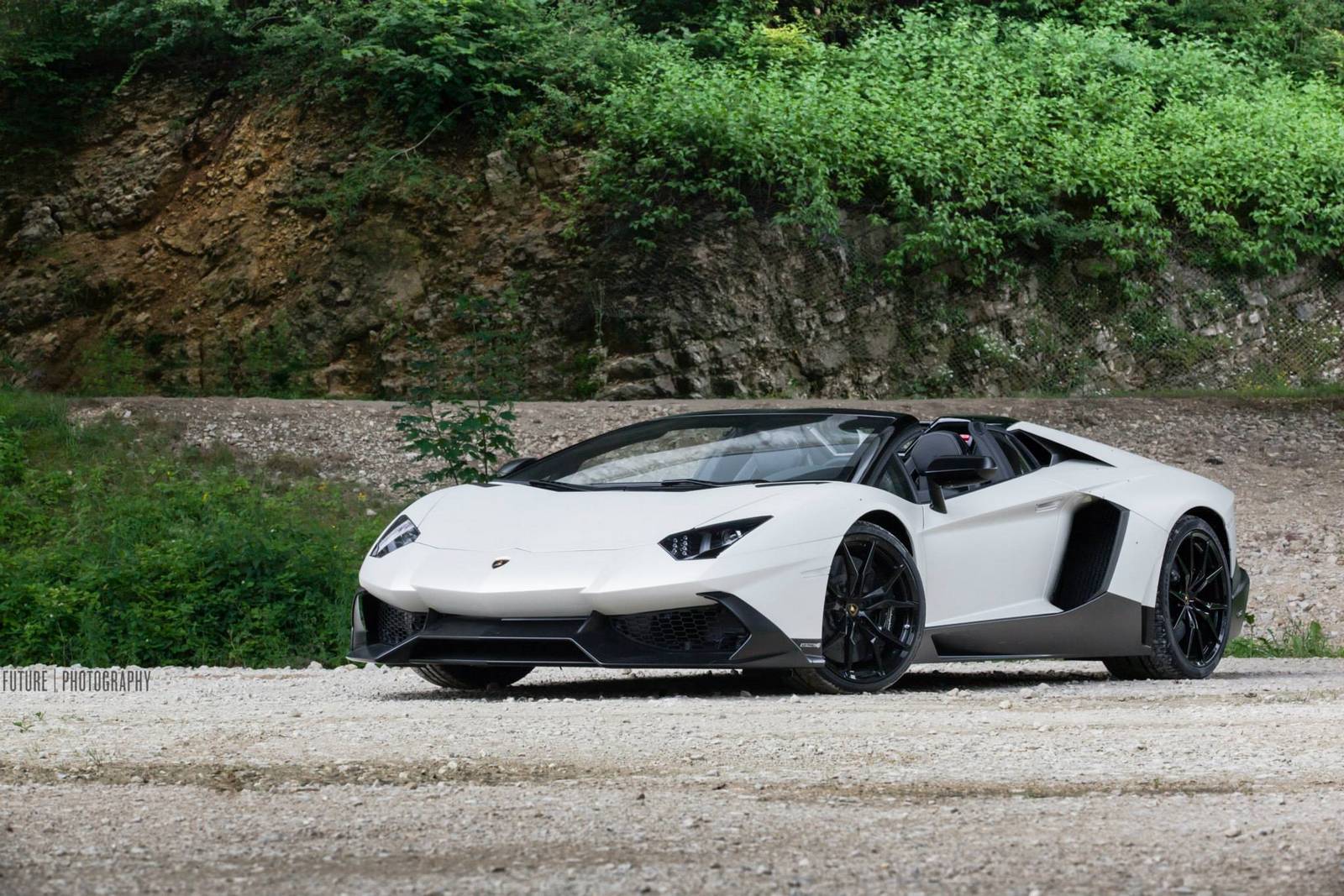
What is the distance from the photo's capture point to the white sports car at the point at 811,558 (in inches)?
255

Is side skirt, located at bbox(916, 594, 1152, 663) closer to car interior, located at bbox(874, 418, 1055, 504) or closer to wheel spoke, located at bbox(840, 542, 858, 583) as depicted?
wheel spoke, located at bbox(840, 542, 858, 583)

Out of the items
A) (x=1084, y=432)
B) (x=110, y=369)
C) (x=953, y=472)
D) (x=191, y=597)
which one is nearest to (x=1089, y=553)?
(x=953, y=472)

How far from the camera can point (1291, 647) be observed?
33.6 ft

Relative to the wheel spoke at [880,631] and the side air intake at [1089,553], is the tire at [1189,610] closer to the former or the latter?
the side air intake at [1089,553]

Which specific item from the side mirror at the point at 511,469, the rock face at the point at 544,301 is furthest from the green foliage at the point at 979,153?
the side mirror at the point at 511,469

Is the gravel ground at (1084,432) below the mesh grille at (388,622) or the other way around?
below

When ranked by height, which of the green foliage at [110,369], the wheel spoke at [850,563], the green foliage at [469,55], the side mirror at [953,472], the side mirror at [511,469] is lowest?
the green foliage at [110,369]

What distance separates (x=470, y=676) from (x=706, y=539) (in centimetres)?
167

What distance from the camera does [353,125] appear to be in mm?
25641

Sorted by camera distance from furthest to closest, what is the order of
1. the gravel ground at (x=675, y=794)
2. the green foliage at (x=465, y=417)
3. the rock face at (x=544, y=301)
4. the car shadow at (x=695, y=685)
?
the rock face at (x=544, y=301)
the green foliage at (x=465, y=417)
the car shadow at (x=695, y=685)
the gravel ground at (x=675, y=794)

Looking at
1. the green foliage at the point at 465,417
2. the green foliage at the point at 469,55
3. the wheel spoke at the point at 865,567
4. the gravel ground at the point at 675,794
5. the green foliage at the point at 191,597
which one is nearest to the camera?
the gravel ground at the point at 675,794

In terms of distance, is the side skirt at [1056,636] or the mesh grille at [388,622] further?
the side skirt at [1056,636]

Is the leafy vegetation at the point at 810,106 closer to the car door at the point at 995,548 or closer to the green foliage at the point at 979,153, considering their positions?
the green foliage at the point at 979,153

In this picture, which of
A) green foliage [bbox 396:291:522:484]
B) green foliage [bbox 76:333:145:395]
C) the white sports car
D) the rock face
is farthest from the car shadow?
green foliage [bbox 76:333:145:395]
